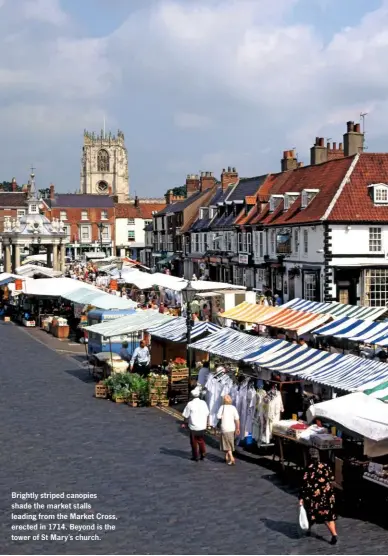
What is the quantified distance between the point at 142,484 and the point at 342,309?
16.2 meters

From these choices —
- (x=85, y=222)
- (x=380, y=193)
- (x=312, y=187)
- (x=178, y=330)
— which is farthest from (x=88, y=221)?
(x=178, y=330)

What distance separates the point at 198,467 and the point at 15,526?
4.72 metres

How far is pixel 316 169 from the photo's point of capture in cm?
5041

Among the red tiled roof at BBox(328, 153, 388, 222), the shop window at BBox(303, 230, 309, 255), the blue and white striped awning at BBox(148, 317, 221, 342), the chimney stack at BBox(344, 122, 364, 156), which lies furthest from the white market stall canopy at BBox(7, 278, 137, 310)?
the chimney stack at BBox(344, 122, 364, 156)

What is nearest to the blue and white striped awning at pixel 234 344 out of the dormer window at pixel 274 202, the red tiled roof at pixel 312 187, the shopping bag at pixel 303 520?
the shopping bag at pixel 303 520

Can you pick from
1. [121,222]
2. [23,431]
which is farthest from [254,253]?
[121,222]

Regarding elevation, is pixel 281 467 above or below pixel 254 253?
below

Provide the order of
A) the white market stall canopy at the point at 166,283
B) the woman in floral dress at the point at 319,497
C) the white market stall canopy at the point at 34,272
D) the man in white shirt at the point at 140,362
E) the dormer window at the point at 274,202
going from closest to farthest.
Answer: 1. the woman in floral dress at the point at 319,497
2. the man in white shirt at the point at 140,362
3. the white market stall canopy at the point at 166,283
4. the dormer window at the point at 274,202
5. the white market stall canopy at the point at 34,272

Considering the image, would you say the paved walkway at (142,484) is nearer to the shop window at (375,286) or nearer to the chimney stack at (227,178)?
the shop window at (375,286)

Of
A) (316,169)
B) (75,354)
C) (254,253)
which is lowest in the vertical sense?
(75,354)

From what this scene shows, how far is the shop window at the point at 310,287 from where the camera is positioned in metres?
43.5

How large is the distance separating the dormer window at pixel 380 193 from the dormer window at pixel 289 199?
24.8ft

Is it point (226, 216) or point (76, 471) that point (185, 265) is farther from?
point (76, 471)

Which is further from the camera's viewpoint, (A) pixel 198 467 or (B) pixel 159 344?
(B) pixel 159 344
